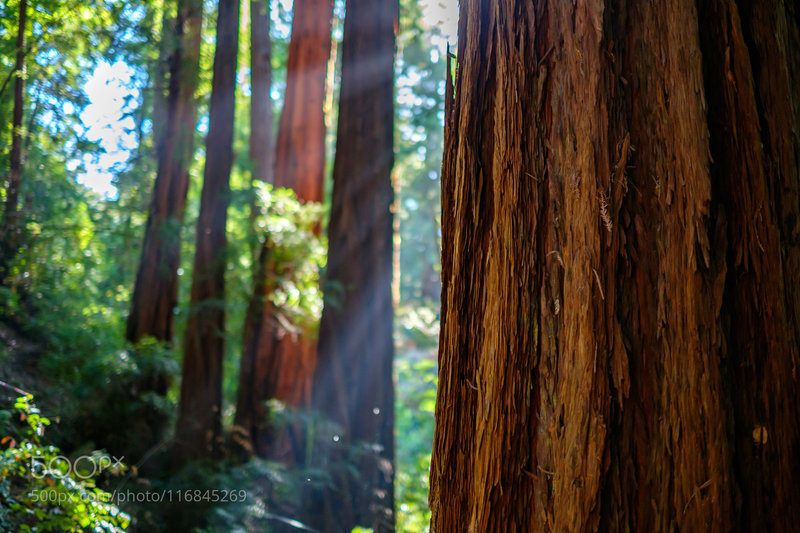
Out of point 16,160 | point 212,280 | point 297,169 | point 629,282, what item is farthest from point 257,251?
point 629,282

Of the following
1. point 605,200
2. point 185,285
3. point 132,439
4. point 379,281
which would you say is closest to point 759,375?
point 605,200

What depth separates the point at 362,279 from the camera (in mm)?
6258

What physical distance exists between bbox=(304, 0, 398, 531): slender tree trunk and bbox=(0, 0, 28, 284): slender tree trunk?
288 cm

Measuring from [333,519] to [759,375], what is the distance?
4269 mm

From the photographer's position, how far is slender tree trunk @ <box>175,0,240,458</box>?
6230mm

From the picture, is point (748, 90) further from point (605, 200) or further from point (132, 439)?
point (132, 439)

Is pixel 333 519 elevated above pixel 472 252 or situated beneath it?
situated beneath

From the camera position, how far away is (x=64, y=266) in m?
6.17

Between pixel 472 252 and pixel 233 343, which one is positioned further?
pixel 233 343

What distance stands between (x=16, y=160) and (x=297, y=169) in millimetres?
4663

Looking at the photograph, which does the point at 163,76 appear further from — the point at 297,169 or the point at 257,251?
the point at 257,251

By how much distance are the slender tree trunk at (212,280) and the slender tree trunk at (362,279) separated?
1.29 metres

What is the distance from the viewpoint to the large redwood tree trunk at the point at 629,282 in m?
1.51

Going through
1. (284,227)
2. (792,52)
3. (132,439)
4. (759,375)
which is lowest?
(132,439)
